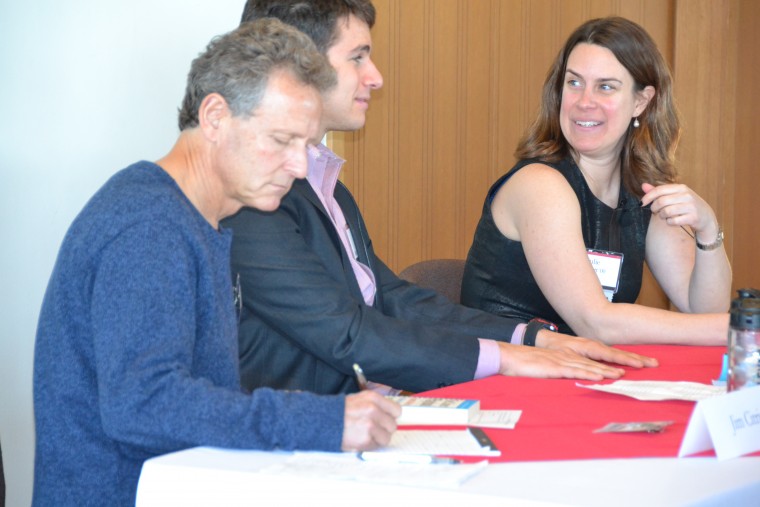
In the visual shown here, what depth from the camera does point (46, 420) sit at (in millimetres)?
1537

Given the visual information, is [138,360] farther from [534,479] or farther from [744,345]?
[744,345]

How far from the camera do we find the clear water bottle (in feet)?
5.28

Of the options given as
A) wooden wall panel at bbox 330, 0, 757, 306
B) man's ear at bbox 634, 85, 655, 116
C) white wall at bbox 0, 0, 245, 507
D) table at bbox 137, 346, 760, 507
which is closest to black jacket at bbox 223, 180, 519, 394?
table at bbox 137, 346, 760, 507

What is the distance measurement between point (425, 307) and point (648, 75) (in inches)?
43.3

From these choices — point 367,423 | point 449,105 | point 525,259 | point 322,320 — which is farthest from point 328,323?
point 449,105

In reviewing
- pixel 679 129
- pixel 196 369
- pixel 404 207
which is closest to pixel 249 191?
pixel 196 369

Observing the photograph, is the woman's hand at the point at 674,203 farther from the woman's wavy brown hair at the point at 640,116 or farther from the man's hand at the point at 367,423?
the man's hand at the point at 367,423

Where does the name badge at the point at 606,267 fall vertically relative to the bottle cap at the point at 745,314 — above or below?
below

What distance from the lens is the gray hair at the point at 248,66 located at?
5.41 feet

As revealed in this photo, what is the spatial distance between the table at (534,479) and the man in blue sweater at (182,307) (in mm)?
75

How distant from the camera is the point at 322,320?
2.06 m

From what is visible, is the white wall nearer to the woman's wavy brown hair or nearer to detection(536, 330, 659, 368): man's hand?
the woman's wavy brown hair

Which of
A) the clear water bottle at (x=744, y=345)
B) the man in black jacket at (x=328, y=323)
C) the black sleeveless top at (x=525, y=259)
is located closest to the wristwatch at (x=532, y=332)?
the man in black jacket at (x=328, y=323)

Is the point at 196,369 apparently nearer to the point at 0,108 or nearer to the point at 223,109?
the point at 223,109
